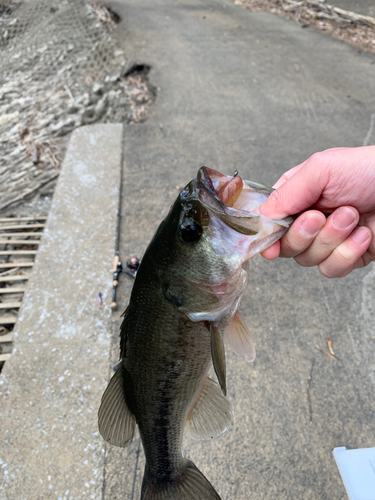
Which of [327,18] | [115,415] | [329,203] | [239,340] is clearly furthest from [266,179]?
[327,18]

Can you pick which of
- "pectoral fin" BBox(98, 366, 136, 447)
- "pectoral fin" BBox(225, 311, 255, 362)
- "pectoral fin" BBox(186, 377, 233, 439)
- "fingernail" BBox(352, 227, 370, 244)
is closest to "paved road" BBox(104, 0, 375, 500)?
"pectoral fin" BBox(186, 377, 233, 439)

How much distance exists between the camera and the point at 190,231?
1.24 meters

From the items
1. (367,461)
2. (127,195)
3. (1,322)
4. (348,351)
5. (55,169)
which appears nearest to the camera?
(367,461)

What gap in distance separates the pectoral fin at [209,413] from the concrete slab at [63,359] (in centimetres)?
72

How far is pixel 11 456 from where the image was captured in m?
1.98

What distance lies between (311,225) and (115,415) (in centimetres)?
117

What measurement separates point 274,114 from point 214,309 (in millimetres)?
A: 4105

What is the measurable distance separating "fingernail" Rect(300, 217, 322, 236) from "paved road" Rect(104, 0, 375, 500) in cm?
128

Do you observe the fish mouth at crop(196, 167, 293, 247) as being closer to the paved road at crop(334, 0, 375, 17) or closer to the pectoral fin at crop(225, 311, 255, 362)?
the pectoral fin at crop(225, 311, 255, 362)

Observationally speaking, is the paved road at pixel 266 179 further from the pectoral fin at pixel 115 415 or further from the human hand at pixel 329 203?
the human hand at pixel 329 203

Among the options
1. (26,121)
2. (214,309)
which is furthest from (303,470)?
(26,121)

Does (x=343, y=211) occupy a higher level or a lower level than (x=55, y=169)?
higher

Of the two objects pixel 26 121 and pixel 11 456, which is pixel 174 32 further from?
pixel 11 456

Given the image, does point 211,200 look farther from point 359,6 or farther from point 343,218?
point 359,6
